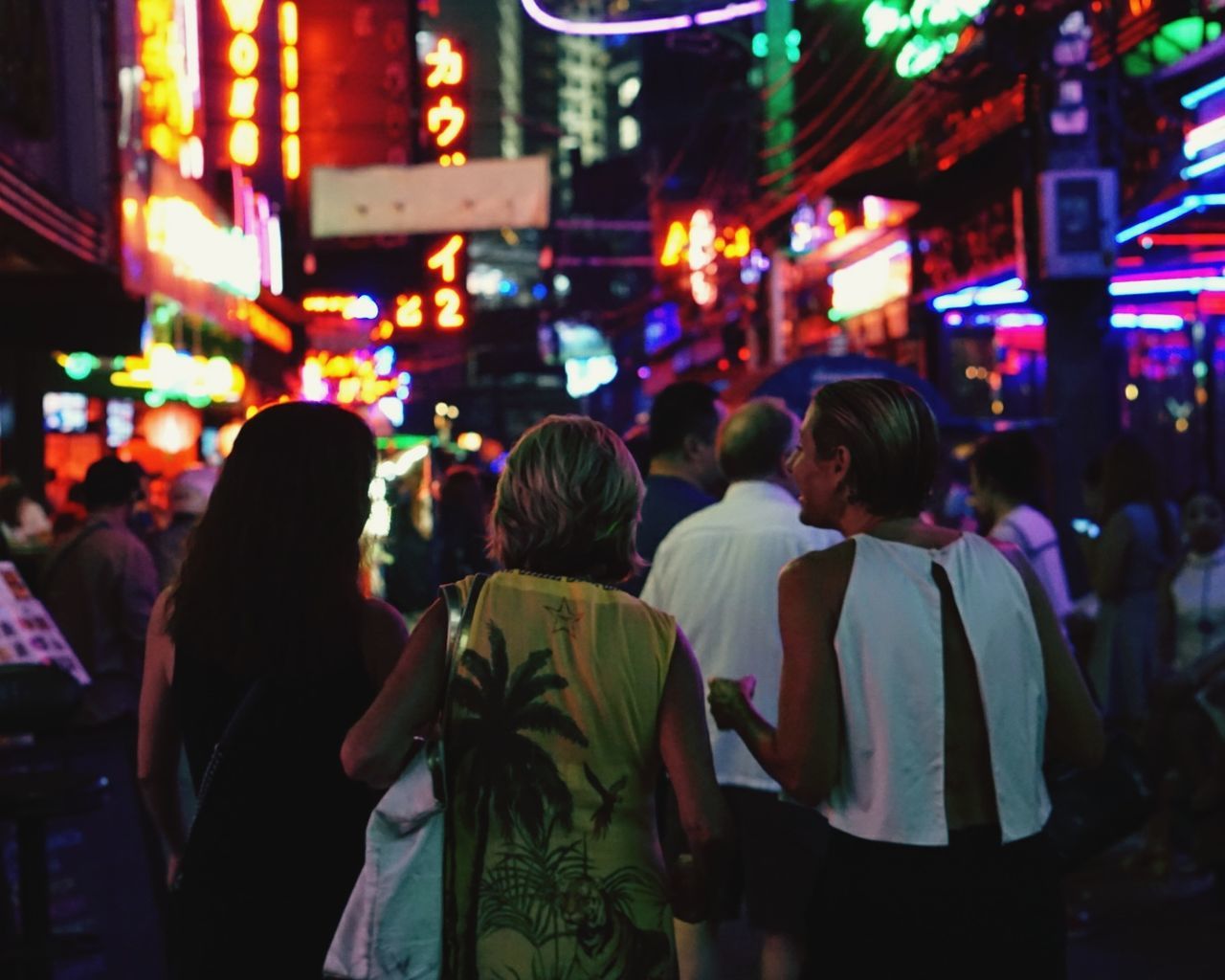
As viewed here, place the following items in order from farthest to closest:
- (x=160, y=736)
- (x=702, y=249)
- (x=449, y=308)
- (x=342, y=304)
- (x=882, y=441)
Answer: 1. (x=449, y=308)
2. (x=702, y=249)
3. (x=342, y=304)
4. (x=160, y=736)
5. (x=882, y=441)

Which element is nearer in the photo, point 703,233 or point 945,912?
point 945,912

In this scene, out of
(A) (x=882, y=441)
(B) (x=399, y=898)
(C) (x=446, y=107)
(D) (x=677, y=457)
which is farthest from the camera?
(C) (x=446, y=107)

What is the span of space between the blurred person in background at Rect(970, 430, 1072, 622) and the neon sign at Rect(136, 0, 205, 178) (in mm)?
7176

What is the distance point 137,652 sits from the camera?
299 inches

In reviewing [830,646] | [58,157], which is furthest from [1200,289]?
[830,646]

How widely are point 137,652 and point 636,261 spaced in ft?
102

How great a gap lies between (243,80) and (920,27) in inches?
369

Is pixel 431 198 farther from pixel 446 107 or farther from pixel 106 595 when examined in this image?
pixel 446 107

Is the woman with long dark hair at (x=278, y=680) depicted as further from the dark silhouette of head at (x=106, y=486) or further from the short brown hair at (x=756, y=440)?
the dark silhouette of head at (x=106, y=486)

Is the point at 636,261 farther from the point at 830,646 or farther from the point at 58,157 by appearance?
the point at 830,646

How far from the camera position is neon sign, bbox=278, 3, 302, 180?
72.5 feet

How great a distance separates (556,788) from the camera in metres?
3.05

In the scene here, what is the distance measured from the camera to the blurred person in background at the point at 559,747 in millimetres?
3023

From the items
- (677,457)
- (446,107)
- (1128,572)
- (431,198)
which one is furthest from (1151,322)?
(446,107)
